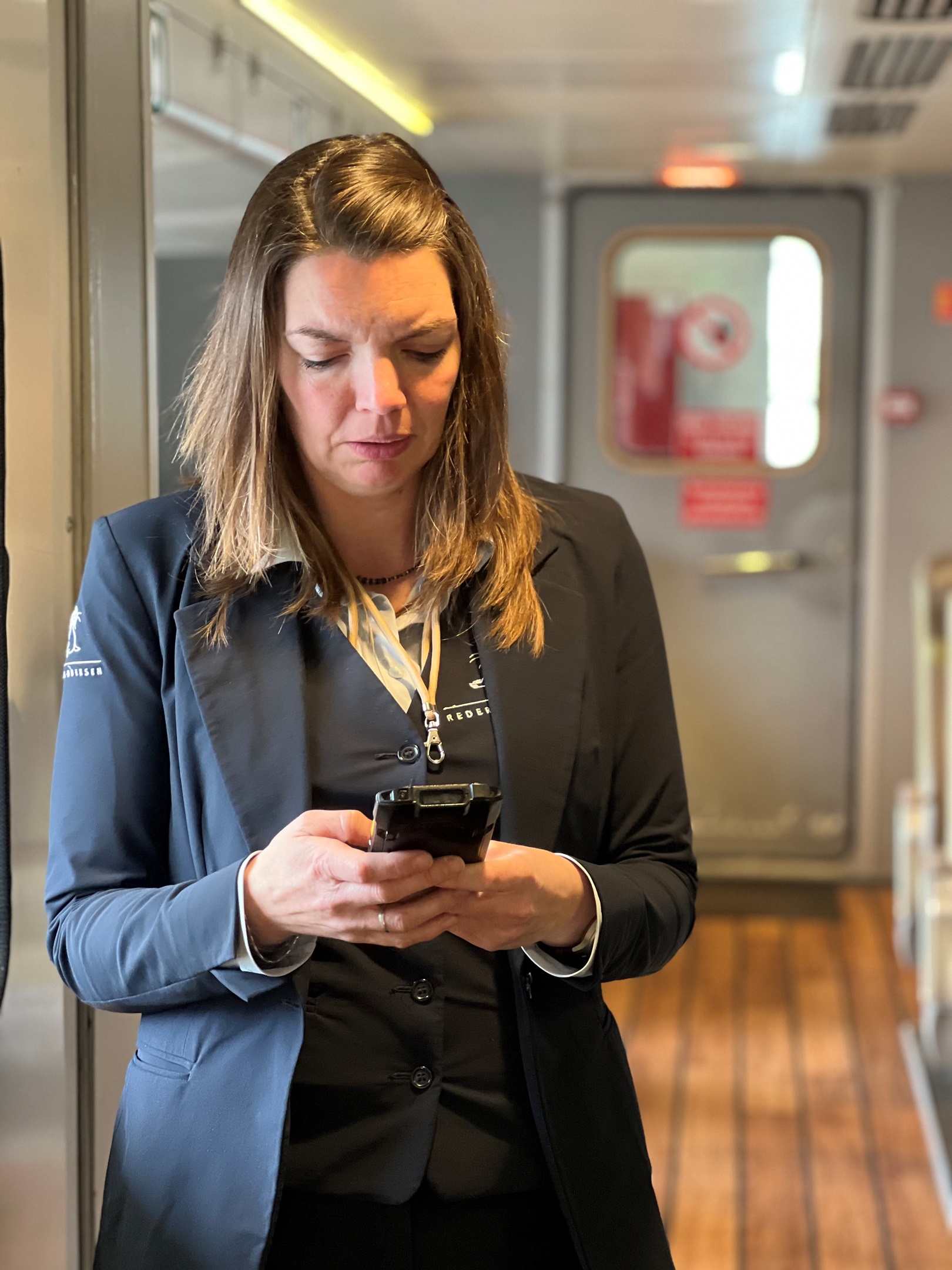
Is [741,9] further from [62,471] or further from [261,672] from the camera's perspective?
[261,672]

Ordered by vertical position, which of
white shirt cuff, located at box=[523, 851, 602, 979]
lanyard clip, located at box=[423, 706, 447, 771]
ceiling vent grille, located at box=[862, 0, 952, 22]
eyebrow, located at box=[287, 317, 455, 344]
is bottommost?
white shirt cuff, located at box=[523, 851, 602, 979]

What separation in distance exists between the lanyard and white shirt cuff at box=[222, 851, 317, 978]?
0.17 meters

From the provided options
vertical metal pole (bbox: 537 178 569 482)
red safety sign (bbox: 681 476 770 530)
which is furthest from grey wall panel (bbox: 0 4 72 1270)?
red safety sign (bbox: 681 476 770 530)

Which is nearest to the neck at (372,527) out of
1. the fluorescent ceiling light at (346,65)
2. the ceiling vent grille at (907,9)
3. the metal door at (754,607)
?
the fluorescent ceiling light at (346,65)

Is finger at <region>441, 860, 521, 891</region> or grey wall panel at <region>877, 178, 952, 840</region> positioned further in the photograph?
grey wall panel at <region>877, 178, 952, 840</region>

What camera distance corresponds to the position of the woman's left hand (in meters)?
1.01

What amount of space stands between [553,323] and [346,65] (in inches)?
81.4

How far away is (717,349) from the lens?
4840 mm

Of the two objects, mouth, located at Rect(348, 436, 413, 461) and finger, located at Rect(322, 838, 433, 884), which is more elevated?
mouth, located at Rect(348, 436, 413, 461)

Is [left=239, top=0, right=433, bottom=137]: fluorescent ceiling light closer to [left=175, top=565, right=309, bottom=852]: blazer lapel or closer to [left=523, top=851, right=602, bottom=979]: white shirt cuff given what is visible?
[left=175, top=565, right=309, bottom=852]: blazer lapel

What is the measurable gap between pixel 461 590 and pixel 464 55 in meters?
2.24

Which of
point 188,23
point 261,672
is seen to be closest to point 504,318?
point 261,672

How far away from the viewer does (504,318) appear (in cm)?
138

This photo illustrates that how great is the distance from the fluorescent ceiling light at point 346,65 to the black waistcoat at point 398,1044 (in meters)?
1.38
